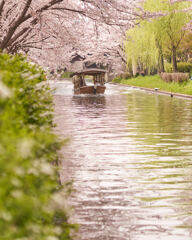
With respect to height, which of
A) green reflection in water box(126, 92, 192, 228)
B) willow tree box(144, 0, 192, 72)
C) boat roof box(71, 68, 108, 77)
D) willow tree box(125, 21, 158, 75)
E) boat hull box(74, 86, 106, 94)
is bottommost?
boat hull box(74, 86, 106, 94)

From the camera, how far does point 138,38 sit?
57.6 metres

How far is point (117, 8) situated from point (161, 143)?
4.51 metres

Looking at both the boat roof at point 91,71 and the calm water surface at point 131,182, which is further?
the boat roof at point 91,71

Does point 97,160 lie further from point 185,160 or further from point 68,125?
point 68,125

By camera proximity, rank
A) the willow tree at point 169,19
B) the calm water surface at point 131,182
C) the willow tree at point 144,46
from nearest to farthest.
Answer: the calm water surface at point 131,182 < the willow tree at point 169,19 < the willow tree at point 144,46

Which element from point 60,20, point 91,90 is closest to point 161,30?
point 91,90

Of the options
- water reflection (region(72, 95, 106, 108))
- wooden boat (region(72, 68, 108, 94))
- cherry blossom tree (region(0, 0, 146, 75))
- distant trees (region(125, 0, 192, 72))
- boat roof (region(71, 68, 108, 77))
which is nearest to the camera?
cherry blossom tree (region(0, 0, 146, 75))

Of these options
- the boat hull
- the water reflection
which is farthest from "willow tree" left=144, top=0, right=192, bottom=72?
the water reflection

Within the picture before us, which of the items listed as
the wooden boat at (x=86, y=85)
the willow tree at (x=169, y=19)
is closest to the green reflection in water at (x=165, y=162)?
the willow tree at (x=169, y=19)

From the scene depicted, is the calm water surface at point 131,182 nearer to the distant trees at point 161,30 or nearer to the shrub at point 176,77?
the shrub at point 176,77

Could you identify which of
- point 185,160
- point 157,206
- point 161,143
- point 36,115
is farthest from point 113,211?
point 161,143

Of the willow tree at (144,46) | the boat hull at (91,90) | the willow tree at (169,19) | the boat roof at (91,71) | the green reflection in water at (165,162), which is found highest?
the willow tree at (169,19)

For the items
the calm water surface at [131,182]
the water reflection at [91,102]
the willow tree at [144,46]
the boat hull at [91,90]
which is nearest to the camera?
the calm water surface at [131,182]

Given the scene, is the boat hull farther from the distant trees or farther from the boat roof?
the distant trees
